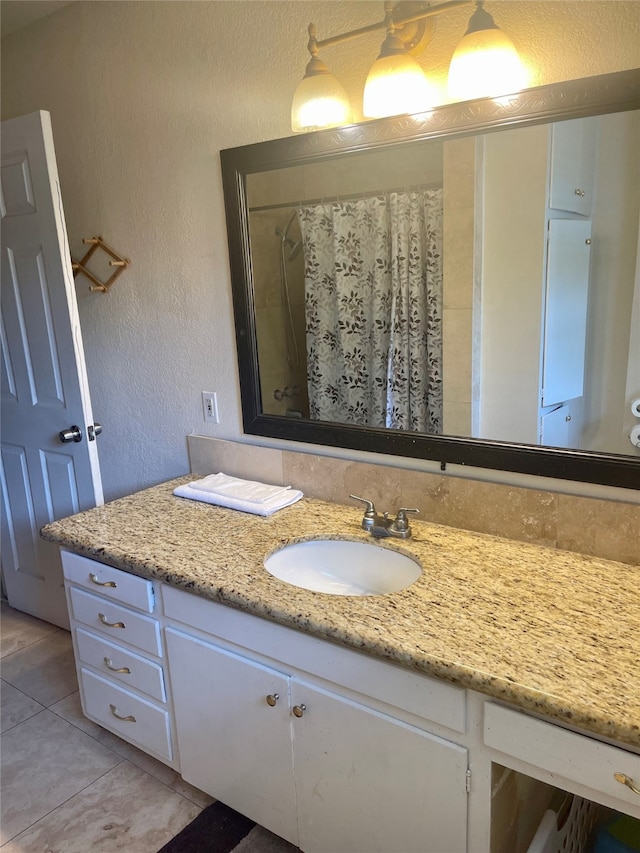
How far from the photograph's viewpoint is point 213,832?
1.73 m

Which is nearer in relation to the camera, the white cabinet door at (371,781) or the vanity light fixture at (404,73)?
the white cabinet door at (371,781)

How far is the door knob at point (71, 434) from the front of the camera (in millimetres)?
2307

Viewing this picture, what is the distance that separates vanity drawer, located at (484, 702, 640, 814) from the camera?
1024 mm

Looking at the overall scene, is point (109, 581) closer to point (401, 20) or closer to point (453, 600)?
point (453, 600)

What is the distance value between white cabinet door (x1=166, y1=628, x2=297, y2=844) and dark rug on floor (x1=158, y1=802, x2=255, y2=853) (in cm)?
12

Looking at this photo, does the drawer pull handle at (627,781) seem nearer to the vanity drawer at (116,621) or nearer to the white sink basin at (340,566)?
the white sink basin at (340,566)

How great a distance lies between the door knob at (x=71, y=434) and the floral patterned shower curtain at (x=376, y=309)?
931mm

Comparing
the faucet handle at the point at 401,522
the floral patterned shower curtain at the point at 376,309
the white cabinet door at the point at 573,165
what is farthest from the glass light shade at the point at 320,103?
the faucet handle at the point at 401,522

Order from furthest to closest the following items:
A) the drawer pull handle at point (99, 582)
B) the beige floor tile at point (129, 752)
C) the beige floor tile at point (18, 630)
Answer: the beige floor tile at point (18, 630), the beige floor tile at point (129, 752), the drawer pull handle at point (99, 582)

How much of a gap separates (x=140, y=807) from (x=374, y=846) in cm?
81

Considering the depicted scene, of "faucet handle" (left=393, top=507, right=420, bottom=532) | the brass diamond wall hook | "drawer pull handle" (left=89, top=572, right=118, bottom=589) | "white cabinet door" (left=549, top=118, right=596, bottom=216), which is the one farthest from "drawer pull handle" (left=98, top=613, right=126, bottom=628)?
"white cabinet door" (left=549, top=118, right=596, bottom=216)

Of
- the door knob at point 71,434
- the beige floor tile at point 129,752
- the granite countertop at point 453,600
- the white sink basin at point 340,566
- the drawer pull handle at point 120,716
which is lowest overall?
the beige floor tile at point 129,752

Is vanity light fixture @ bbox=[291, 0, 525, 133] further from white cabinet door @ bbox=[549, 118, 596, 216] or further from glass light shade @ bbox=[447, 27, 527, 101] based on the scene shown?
white cabinet door @ bbox=[549, 118, 596, 216]

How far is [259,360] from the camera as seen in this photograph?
2.05 m
